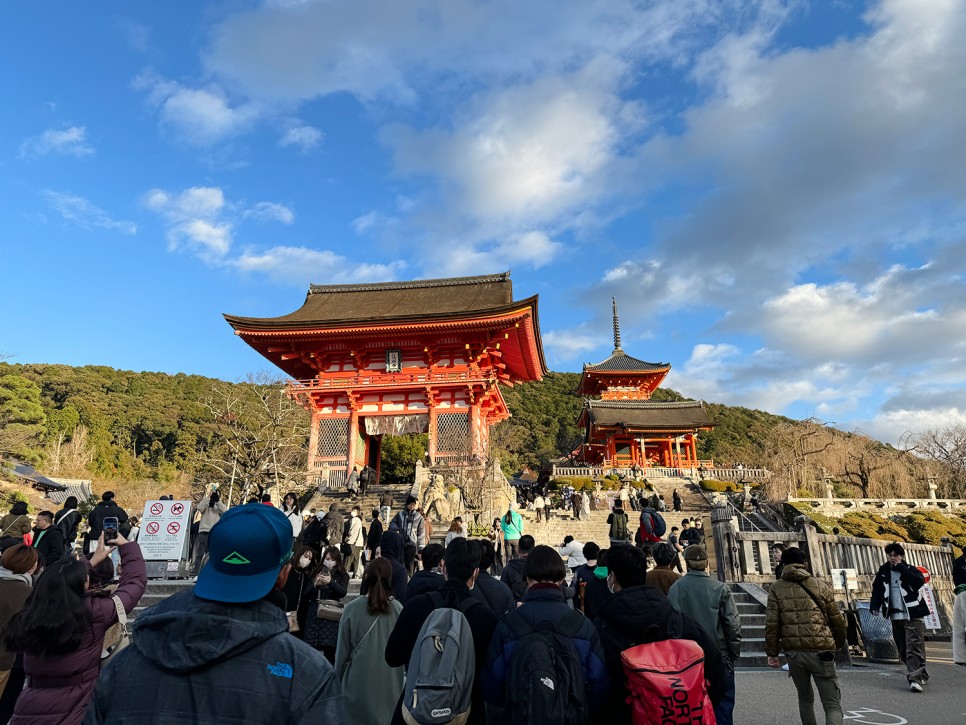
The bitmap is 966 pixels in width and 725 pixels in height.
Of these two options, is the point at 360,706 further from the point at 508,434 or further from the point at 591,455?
the point at 508,434

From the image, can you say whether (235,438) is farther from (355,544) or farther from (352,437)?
(355,544)

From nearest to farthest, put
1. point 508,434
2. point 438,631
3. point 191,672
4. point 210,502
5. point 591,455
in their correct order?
point 191,672 → point 438,631 → point 210,502 → point 591,455 → point 508,434

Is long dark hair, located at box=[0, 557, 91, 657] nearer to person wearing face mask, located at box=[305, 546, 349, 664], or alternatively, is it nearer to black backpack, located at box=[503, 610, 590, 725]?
person wearing face mask, located at box=[305, 546, 349, 664]

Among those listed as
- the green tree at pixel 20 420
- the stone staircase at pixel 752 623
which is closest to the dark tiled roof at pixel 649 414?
the stone staircase at pixel 752 623

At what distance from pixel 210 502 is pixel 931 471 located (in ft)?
100

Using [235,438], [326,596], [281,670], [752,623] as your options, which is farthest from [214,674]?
[235,438]

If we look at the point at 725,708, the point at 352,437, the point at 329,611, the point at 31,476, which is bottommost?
the point at 725,708

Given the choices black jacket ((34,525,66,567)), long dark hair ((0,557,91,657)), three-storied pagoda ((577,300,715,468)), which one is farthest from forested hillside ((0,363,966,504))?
long dark hair ((0,557,91,657))

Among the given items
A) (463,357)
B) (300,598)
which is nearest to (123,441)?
(463,357)

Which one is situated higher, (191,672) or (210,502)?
(210,502)

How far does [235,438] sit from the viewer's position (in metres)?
26.8

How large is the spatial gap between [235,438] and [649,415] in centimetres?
2380

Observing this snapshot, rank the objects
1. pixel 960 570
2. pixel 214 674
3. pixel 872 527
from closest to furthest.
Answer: pixel 214 674
pixel 960 570
pixel 872 527

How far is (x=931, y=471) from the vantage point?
91.5ft
